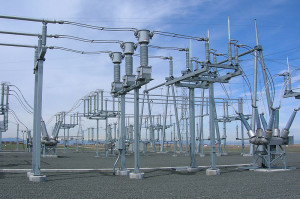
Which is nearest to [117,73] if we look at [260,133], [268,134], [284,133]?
[260,133]

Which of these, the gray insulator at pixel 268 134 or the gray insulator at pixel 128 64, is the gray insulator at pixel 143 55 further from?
the gray insulator at pixel 268 134

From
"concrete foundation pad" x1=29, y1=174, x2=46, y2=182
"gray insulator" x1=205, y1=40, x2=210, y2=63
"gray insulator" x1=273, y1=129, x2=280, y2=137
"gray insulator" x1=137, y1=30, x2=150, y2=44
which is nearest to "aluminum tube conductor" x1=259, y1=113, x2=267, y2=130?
"gray insulator" x1=273, y1=129, x2=280, y2=137

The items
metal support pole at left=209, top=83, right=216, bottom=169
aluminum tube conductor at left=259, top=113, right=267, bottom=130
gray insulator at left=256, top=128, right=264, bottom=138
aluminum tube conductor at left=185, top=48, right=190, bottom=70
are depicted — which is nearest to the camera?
metal support pole at left=209, top=83, right=216, bottom=169

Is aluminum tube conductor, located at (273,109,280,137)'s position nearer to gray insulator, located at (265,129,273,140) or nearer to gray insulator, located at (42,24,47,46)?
gray insulator, located at (265,129,273,140)

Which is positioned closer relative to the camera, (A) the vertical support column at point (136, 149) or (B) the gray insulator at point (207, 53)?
(A) the vertical support column at point (136, 149)

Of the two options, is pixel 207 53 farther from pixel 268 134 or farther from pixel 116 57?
pixel 268 134

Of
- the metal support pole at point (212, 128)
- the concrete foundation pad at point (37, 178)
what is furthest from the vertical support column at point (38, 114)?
the metal support pole at point (212, 128)

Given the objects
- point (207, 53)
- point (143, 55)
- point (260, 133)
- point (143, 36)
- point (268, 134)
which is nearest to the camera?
point (143, 55)

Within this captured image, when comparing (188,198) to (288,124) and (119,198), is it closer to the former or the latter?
(119,198)

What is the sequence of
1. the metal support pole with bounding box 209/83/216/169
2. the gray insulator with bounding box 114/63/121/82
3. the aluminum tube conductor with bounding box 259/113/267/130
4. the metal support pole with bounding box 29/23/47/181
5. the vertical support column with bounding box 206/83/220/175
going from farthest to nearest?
the aluminum tube conductor with bounding box 259/113/267/130, the gray insulator with bounding box 114/63/121/82, the metal support pole with bounding box 209/83/216/169, the vertical support column with bounding box 206/83/220/175, the metal support pole with bounding box 29/23/47/181

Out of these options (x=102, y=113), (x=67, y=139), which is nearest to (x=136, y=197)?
(x=102, y=113)

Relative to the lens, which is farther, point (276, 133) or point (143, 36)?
point (276, 133)

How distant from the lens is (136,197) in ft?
23.1

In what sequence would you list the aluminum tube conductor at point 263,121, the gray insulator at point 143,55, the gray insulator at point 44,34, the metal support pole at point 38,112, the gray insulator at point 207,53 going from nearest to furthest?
the metal support pole at point 38,112, the gray insulator at point 44,34, the gray insulator at point 143,55, the gray insulator at point 207,53, the aluminum tube conductor at point 263,121
